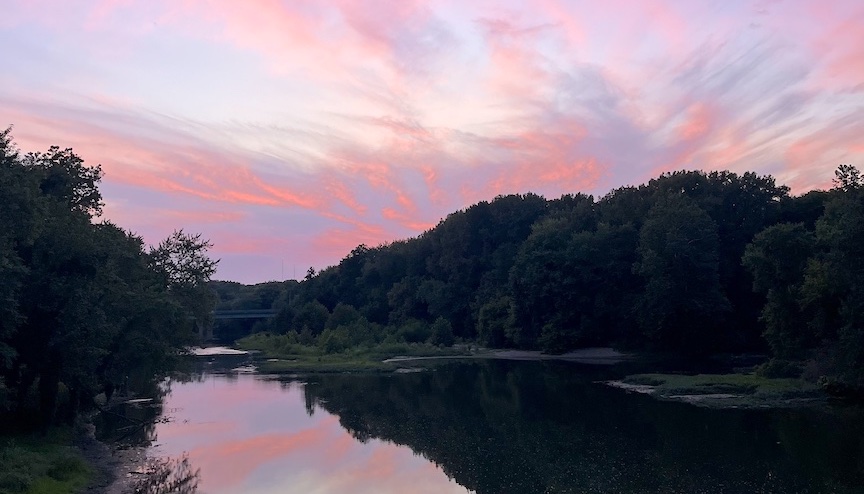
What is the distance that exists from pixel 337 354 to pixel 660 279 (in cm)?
3827

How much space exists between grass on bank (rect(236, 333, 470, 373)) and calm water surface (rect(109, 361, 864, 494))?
21.2 meters

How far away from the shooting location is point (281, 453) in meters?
32.9

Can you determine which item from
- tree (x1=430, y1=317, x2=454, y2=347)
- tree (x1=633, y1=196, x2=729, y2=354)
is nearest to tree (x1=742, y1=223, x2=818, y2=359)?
tree (x1=633, y1=196, x2=729, y2=354)

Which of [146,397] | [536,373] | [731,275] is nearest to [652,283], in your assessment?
[731,275]

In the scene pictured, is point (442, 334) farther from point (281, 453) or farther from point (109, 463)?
point (109, 463)

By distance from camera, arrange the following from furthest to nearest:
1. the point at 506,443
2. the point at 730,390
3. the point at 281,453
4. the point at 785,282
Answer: the point at 785,282 → the point at 730,390 → the point at 281,453 → the point at 506,443

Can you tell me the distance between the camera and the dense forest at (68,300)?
24016 millimetres

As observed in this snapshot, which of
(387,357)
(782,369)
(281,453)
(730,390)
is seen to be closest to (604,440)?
(281,453)

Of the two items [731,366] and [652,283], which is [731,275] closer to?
[652,283]

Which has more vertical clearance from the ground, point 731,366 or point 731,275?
point 731,275

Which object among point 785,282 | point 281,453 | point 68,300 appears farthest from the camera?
point 785,282

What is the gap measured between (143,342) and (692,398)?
3016 centimetres

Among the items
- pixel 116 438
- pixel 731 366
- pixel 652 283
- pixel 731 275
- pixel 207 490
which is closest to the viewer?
pixel 207 490

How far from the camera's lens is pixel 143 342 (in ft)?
113
